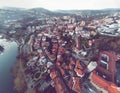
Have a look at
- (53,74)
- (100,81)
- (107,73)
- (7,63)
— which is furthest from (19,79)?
(107,73)

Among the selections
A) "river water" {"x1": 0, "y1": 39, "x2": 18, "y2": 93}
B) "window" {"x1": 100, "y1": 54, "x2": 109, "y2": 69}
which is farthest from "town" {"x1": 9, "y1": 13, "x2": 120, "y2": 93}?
"river water" {"x1": 0, "y1": 39, "x2": 18, "y2": 93}

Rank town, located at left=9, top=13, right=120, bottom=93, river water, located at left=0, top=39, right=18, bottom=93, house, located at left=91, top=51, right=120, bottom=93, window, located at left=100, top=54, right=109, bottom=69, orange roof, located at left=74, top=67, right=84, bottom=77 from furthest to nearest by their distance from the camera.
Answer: river water, located at left=0, top=39, right=18, bottom=93, window, located at left=100, top=54, right=109, bottom=69, orange roof, located at left=74, top=67, right=84, bottom=77, town, located at left=9, top=13, right=120, bottom=93, house, located at left=91, top=51, right=120, bottom=93

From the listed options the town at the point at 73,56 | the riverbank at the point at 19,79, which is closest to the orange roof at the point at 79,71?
the town at the point at 73,56

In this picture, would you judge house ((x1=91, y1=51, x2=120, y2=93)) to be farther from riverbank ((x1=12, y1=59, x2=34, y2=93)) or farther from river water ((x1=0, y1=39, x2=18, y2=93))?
river water ((x1=0, y1=39, x2=18, y2=93))

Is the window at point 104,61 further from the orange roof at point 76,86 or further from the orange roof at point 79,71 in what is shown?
the orange roof at point 76,86

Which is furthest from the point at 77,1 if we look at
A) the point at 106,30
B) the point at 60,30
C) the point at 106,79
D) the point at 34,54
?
Result: the point at 106,79

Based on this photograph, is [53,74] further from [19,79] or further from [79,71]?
[19,79]
